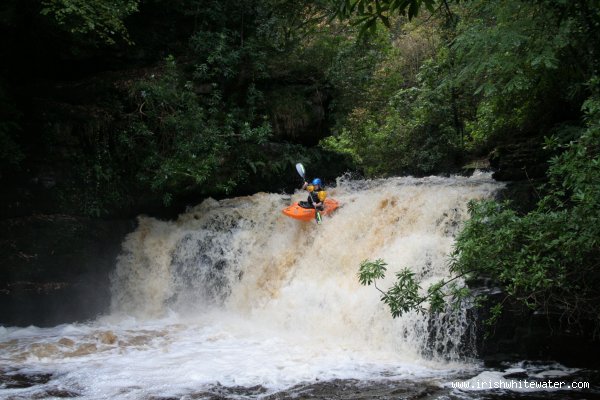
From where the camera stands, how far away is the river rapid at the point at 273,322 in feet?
20.9

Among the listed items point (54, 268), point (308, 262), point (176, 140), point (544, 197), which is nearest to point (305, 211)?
point (308, 262)

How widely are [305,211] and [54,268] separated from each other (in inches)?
175

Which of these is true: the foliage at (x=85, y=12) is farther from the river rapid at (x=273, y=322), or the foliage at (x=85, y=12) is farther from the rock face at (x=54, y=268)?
the river rapid at (x=273, y=322)

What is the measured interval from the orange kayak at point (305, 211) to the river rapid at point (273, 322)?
0.46 ft

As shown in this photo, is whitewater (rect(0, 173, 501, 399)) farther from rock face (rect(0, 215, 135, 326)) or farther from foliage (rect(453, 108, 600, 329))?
foliage (rect(453, 108, 600, 329))

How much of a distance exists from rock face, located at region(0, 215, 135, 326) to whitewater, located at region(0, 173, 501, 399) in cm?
29

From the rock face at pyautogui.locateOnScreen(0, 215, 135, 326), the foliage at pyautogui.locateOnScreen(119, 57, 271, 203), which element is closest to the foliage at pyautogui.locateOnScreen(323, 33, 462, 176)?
the foliage at pyautogui.locateOnScreen(119, 57, 271, 203)

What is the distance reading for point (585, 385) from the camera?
5.95 metres

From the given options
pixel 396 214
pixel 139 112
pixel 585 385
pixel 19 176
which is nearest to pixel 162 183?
pixel 139 112

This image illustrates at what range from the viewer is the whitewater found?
6.74 m

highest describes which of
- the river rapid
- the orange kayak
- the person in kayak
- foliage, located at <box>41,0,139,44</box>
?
foliage, located at <box>41,0,139,44</box>

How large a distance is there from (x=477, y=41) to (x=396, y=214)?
2985 mm

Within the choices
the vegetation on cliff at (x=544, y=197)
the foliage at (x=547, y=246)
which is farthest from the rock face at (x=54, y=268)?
the foliage at (x=547, y=246)

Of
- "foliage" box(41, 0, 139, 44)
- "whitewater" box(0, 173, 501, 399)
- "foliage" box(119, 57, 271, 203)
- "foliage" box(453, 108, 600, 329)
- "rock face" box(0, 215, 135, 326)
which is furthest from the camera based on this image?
A: "foliage" box(119, 57, 271, 203)
